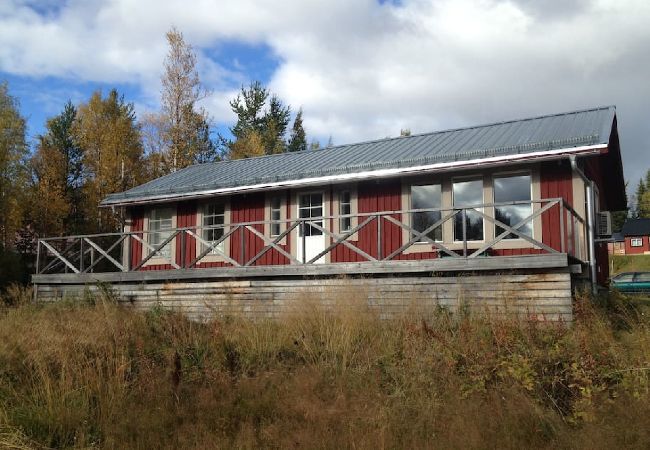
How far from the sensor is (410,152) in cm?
1298

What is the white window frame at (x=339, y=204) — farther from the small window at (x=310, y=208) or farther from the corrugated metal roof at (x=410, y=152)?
the corrugated metal roof at (x=410, y=152)

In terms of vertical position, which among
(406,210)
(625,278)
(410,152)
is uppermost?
(410,152)

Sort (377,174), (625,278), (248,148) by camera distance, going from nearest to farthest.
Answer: (377,174) → (625,278) → (248,148)

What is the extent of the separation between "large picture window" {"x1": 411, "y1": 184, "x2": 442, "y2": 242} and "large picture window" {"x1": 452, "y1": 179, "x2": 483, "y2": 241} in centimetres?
41

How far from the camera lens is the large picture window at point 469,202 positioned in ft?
38.0

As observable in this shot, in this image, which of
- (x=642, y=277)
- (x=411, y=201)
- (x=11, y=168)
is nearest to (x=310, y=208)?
(x=411, y=201)

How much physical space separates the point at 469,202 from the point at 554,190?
1720mm

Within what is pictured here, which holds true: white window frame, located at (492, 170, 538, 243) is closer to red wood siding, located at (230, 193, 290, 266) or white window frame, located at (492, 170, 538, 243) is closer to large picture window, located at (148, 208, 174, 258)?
red wood siding, located at (230, 193, 290, 266)

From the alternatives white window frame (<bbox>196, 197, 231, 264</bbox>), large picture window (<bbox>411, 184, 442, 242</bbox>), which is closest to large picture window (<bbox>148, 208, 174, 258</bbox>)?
white window frame (<bbox>196, 197, 231, 264</bbox>)

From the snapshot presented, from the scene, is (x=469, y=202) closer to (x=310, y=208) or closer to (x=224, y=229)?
(x=310, y=208)

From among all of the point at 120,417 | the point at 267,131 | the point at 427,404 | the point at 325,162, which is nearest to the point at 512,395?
the point at 427,404

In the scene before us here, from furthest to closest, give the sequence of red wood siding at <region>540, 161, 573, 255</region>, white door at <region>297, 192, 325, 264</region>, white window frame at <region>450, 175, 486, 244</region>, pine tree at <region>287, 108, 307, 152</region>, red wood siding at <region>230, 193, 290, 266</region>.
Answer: pine tree at <region>287, 108, 307, 152</region> → red wood siding at <region>230, 193, 290, 266</region> → white door at <region>297, 192, 325, 264</region> → white window frame at <region>450, 175, 486, 244</region> → red wood siding at <region>540, 161, 573, 255</region>

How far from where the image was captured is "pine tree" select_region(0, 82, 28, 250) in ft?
78.2

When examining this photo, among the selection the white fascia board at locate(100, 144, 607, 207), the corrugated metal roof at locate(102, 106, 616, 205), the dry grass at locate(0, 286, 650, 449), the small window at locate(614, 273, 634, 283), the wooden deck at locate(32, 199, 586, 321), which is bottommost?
the dry grass at locate(0, 286, 650, 449)
